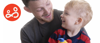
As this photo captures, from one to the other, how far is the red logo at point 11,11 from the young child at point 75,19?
0.70 m

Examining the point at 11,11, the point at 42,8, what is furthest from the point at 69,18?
the point at 11,11

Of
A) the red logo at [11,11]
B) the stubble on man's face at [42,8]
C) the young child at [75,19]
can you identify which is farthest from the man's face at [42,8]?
the red logo at [11,11]

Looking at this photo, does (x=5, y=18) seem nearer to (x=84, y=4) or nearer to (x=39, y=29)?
(x=39, y=29)

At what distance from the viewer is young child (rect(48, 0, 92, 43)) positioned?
2.54ft

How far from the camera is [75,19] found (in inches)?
31.7

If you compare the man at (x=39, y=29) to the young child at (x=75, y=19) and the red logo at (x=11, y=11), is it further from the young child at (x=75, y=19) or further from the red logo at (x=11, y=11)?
the red logo at (x=11, y=11)

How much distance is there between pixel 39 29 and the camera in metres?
1.05

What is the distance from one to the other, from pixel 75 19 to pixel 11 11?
883 mm

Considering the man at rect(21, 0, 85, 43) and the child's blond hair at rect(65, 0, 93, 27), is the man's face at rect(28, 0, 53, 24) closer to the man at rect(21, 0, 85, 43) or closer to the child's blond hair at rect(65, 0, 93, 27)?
the man at rect(21, 0, 85, 43)

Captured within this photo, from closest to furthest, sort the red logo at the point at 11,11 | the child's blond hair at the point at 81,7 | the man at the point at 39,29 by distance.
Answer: the child's blond hair at the point at 81,7 → the man at the point at 39,29 → the red logo at the point at 11,11

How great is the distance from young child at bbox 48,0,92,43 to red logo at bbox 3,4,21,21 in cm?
70

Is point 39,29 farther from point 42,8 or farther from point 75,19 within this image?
point 75,19

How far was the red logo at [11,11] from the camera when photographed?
133 centimetres

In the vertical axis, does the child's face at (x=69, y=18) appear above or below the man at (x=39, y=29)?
above
